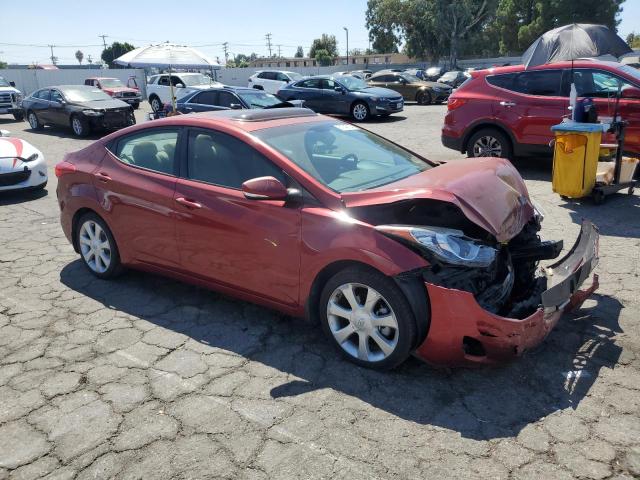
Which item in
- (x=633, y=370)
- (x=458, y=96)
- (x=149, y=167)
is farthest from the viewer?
(x=458, y=96)

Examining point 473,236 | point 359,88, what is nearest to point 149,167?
point 473,236

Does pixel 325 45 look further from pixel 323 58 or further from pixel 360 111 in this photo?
pixel 360 111

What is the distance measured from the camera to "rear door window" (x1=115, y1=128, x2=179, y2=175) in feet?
13.8

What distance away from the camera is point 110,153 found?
468 centimetres

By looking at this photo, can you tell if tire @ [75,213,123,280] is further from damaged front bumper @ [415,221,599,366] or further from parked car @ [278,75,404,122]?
parked car @ [278,75,404,122]

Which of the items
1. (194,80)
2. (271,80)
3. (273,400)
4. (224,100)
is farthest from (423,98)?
(273,400)

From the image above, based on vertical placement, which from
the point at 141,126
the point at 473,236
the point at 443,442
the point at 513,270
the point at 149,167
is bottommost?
the point at 443,442

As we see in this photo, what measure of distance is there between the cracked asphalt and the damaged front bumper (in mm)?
248

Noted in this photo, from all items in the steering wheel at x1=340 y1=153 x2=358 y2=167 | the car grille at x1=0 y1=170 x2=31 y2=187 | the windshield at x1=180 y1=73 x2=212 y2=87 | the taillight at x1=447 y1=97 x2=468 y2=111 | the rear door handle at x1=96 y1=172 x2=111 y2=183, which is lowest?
the car grille at x1=0 y1=170 x2=31 y2=187

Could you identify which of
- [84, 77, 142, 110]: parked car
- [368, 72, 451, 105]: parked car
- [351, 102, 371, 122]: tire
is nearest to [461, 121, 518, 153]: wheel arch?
[351, 102, 371, 122]: tire

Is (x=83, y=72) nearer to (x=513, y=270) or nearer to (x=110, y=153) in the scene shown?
(x=110, y=153)

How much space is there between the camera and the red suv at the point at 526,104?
25.5 feet

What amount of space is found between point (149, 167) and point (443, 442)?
3087mm

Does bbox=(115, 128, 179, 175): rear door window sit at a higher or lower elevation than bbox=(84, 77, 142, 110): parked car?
lower
